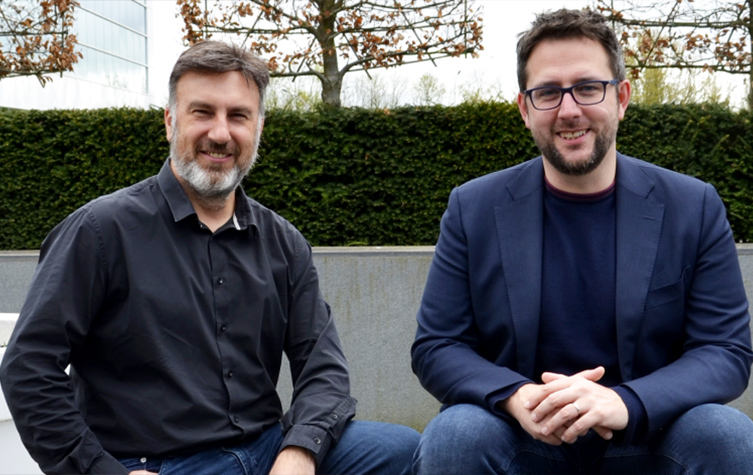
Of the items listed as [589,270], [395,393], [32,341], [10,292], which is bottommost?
[395,393]

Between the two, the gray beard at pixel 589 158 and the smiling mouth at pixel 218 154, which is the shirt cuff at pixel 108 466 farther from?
the gray beard at pixel 589 158

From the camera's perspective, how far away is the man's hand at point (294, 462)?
230cm

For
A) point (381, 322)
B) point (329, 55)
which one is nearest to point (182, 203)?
point (381, 322)

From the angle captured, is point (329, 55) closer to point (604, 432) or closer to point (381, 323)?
point (381, 323)

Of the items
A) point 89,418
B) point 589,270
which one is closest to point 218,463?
point 89,418

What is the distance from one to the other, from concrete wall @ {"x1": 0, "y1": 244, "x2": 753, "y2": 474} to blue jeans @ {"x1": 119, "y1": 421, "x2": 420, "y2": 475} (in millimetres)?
2723

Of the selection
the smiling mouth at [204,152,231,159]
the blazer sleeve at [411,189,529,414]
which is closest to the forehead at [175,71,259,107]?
the smiling mouth at [204,152,231,159]

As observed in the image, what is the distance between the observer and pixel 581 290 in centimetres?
249

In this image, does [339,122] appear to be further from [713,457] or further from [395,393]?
[713,457]

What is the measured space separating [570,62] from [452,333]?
37.3 inches

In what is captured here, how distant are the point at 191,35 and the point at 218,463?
529 cm

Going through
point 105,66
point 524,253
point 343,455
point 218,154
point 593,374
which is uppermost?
point 105,66

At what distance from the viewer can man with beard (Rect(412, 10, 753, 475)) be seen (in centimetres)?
230

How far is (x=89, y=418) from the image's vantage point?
2309 millimetres
